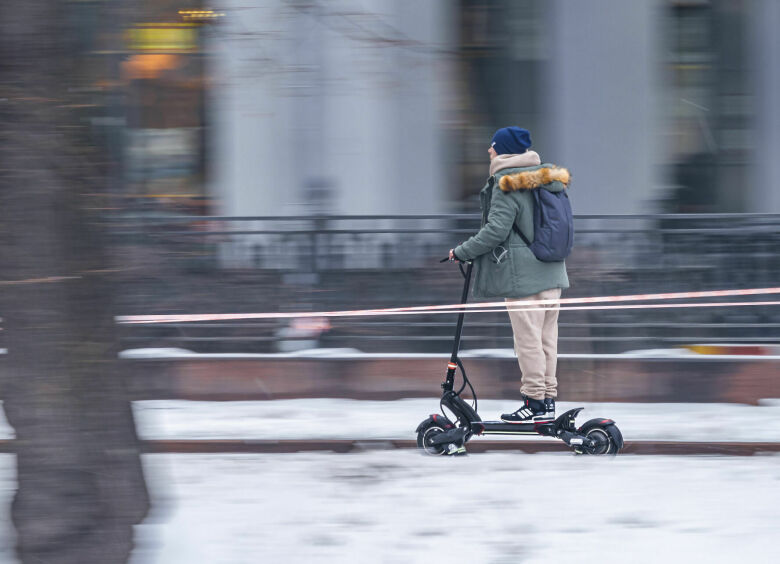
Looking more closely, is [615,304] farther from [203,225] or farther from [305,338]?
[203,225]

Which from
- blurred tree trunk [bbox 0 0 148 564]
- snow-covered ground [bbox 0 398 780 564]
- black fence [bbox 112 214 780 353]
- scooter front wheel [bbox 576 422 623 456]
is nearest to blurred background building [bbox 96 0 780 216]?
black fence [bbox 112 214 780 353]

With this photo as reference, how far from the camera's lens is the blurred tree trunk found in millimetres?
3654

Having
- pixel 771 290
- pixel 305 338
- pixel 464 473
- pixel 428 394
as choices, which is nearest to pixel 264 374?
pixel 305 338

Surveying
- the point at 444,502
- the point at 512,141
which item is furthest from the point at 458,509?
the point at 512,141

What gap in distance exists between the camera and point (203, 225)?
8336 millimetres

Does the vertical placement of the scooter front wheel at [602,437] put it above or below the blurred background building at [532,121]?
below

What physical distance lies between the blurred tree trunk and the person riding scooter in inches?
109

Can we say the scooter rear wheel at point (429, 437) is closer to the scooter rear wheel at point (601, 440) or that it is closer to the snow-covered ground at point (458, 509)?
the snow-covered ground at point (458, 509)

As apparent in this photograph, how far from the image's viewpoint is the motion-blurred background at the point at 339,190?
3.77 meters

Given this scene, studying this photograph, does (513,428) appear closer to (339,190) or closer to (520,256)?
(520,256)

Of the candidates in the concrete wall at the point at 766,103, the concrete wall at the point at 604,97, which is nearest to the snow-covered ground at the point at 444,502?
the concrete wall at the point at 604,97

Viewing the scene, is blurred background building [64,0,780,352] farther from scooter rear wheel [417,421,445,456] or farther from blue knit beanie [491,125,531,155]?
blue knit beanie [491,125,531,155]

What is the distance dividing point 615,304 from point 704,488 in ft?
8.97

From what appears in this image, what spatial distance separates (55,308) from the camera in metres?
3.75
